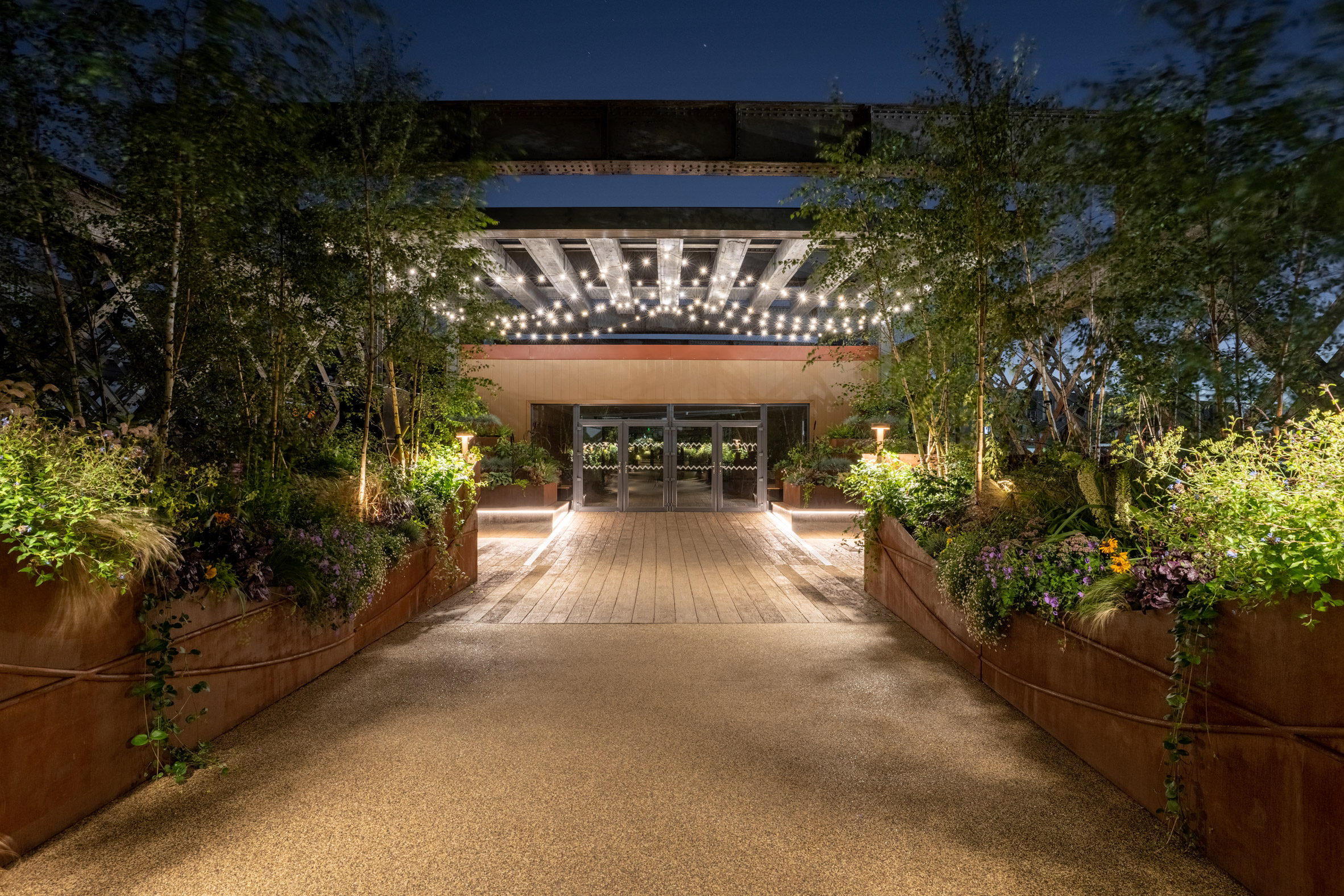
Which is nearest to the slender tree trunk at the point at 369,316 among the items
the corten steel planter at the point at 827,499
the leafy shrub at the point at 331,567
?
the leafy shrub at the point at 331,567

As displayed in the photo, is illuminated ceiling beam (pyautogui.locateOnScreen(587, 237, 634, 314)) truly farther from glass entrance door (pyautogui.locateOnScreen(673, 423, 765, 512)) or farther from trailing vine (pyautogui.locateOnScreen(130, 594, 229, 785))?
trailing vine (pyautogui.locateOnScreen(130, 594, 229, 785))

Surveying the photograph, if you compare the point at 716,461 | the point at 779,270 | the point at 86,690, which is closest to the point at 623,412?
the point at 716,461

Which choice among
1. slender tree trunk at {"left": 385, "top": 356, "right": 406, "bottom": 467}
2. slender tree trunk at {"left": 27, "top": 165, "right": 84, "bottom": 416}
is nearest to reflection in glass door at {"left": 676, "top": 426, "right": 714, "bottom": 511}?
slender tree trunk at {"left": 385, "top": 356, "right": 406, "bottom": 467}

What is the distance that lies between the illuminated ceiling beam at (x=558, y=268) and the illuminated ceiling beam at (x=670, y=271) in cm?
135

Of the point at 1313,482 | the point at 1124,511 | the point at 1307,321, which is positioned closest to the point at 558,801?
the point at 1313,482

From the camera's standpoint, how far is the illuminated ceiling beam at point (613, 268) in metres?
8.09

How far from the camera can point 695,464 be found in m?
12.8

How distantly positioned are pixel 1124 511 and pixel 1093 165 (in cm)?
209

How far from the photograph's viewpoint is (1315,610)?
5.50ft

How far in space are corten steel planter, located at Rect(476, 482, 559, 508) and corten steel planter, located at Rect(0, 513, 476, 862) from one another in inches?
309

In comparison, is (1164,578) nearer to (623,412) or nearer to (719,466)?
(719,466)

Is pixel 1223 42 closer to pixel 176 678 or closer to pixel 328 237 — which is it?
pixel 328 237

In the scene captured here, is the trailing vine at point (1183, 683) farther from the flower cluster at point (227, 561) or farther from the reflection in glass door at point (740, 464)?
the reflection in glass door at point (740, 464)

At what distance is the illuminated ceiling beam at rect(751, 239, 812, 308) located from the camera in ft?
25.6
